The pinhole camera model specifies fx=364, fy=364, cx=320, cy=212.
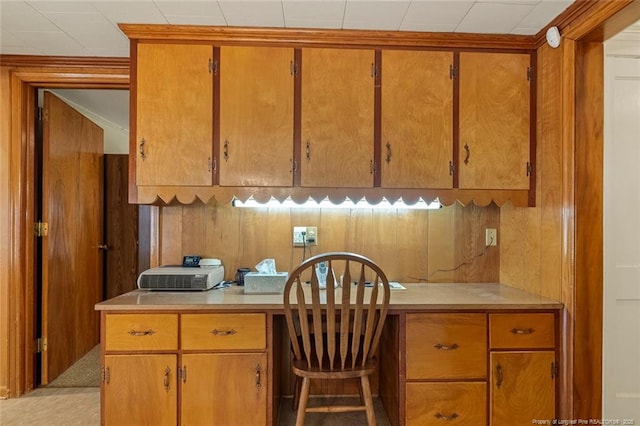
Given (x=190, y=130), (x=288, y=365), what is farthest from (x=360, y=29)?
(x=288, y=365)

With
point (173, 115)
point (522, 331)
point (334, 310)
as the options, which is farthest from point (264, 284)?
point (522, 331)

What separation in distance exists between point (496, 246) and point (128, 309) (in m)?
2.16

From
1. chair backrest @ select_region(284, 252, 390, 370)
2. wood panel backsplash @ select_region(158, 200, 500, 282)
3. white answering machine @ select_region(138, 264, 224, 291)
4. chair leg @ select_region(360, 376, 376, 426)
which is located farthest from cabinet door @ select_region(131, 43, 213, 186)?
chair leg @ select_region(360, 376, 376, 426)

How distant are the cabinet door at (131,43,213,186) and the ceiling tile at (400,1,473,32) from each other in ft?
3.53

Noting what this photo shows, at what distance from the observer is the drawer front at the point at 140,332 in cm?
169

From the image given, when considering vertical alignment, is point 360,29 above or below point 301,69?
above

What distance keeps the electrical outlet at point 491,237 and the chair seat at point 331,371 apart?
1202 millimetres

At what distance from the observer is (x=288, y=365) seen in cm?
234

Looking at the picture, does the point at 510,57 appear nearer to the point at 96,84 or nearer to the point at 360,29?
the point at 360,29

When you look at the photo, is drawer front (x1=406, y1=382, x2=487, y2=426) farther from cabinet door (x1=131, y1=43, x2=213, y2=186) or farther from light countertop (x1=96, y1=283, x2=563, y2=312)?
cabinet door (x1=131, y1=43, x2=213, y2=186)

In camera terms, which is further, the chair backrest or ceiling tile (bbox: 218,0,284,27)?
ceiling tile (bbox: 218,0,284,27)

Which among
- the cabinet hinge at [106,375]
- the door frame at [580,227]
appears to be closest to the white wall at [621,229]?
the door frame at [580,227]

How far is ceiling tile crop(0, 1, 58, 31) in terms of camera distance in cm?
175

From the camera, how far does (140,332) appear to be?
66.4 inches
